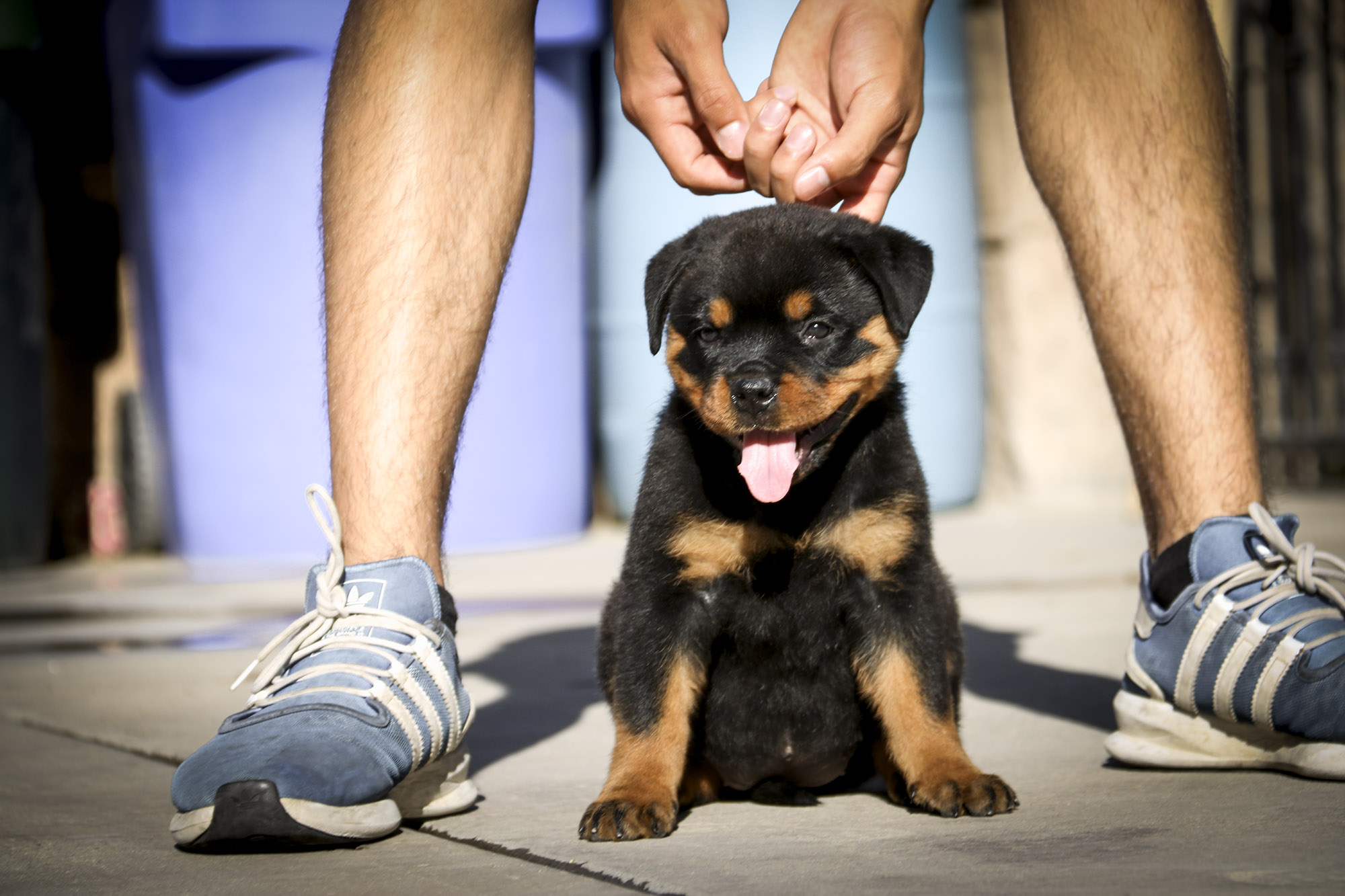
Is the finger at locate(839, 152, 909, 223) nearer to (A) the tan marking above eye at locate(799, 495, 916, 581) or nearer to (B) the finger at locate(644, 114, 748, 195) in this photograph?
(B) the finger at locate(644, 114, 748, 195)

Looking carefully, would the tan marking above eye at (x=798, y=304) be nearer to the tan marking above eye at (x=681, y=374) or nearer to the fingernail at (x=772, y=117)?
the tan marking above eye at (x=681, y=374)

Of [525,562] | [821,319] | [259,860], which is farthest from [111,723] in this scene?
[525,562]

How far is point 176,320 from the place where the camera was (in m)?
5.67

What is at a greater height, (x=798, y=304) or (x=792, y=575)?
(x=798, y=304)

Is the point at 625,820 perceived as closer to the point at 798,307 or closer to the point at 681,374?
the point at 681,374

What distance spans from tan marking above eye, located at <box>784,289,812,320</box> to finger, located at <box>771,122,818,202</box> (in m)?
0.28

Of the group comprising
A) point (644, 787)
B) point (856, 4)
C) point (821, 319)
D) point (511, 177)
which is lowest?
point (644, 787)

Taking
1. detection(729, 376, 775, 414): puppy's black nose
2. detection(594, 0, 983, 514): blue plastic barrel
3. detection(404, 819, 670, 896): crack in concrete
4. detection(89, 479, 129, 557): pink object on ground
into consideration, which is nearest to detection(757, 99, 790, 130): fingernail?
detection(729, 376, 775, 414): puppy's black nose

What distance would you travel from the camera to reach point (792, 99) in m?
2.39

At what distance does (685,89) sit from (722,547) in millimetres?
896

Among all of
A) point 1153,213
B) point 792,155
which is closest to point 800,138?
point 792,155

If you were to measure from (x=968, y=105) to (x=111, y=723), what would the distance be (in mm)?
5311

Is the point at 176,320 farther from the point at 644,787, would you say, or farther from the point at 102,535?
the point at 644,787

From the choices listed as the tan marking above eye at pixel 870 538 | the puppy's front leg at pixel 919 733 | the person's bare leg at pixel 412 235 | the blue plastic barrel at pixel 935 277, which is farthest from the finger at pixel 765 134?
the blue plastic barrel at pixel 935 277
